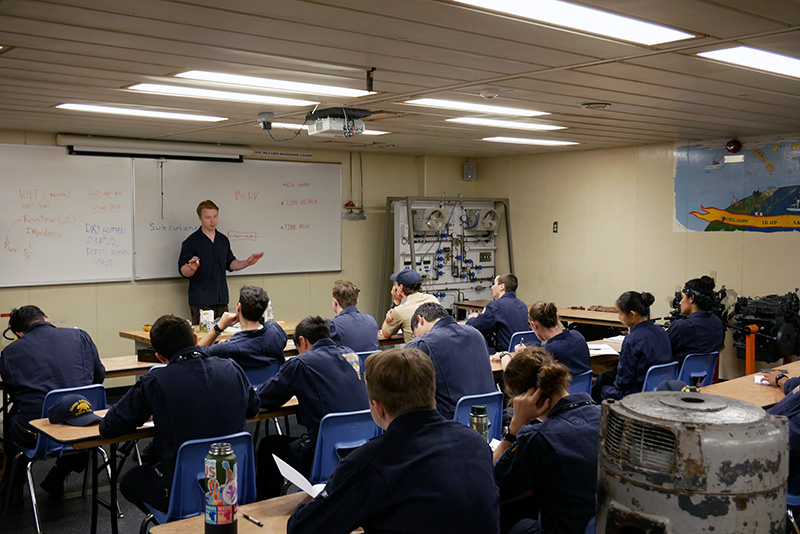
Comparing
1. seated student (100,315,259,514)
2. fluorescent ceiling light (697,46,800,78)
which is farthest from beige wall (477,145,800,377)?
seated student (100,315,259,514)

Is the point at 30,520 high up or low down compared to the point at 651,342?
down

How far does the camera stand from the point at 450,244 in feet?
33.1

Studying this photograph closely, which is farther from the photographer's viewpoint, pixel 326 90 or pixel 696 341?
pixel 696 341

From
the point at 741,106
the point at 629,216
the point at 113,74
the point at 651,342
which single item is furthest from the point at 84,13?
the point at 629,216

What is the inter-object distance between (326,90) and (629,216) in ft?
17.4

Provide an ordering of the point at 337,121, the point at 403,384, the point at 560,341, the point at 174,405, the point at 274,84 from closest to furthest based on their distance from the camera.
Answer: the point at 403,384 < the point at 174,405 < the point at 274,84 < the point at 560,341 < the point at 337,121

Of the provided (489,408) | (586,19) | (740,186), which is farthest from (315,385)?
(740,186)

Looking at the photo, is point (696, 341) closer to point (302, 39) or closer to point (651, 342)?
point (651, 342)

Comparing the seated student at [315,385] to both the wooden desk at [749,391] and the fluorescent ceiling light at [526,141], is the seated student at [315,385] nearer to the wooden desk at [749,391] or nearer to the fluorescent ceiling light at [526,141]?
the wooden desk at [749,391]

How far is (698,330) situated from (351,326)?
2744 millimetres

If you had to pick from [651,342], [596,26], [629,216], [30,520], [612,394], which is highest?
[596,26]

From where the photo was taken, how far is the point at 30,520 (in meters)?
4.45

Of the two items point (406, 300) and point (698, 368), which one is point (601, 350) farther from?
point (406, 300)

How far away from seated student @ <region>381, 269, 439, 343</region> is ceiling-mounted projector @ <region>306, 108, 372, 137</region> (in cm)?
138
